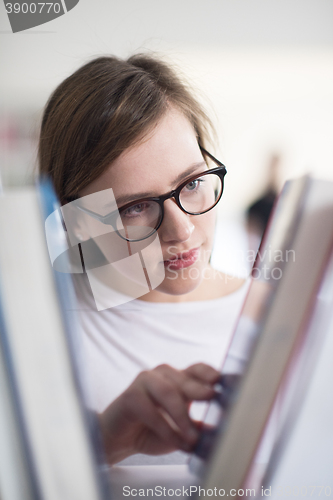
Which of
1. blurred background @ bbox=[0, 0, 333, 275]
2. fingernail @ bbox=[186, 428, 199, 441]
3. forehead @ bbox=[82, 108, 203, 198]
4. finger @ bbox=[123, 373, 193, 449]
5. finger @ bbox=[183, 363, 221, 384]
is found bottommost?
fingernail @ bbox=[186, 428, 199, 441]

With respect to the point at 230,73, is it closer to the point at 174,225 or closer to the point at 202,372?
the point at 174,225

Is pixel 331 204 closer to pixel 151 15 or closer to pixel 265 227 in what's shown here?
pixel 265 227

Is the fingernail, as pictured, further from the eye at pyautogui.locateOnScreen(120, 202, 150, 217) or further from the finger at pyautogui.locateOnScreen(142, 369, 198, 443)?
the eye at pyautogui.locateOnScreen(120, 202, 150, 217)

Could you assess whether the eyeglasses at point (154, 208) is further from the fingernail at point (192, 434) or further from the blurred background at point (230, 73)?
the fingernail at point (192, 434)

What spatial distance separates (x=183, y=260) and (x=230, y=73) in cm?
27

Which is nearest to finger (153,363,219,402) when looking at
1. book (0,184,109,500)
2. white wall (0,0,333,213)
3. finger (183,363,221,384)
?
finger (183,363,221,384)

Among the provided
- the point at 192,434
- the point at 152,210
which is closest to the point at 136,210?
the point at 152,210

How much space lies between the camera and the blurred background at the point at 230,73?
0.41 m

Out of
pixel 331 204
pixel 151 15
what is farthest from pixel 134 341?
pixel 151 15

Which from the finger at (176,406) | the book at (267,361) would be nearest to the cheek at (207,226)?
the book at (267,361)

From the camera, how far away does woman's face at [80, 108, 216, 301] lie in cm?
38

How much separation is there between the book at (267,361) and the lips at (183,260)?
11 centimetres

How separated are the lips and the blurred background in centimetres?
3

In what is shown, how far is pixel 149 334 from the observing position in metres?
0.44
